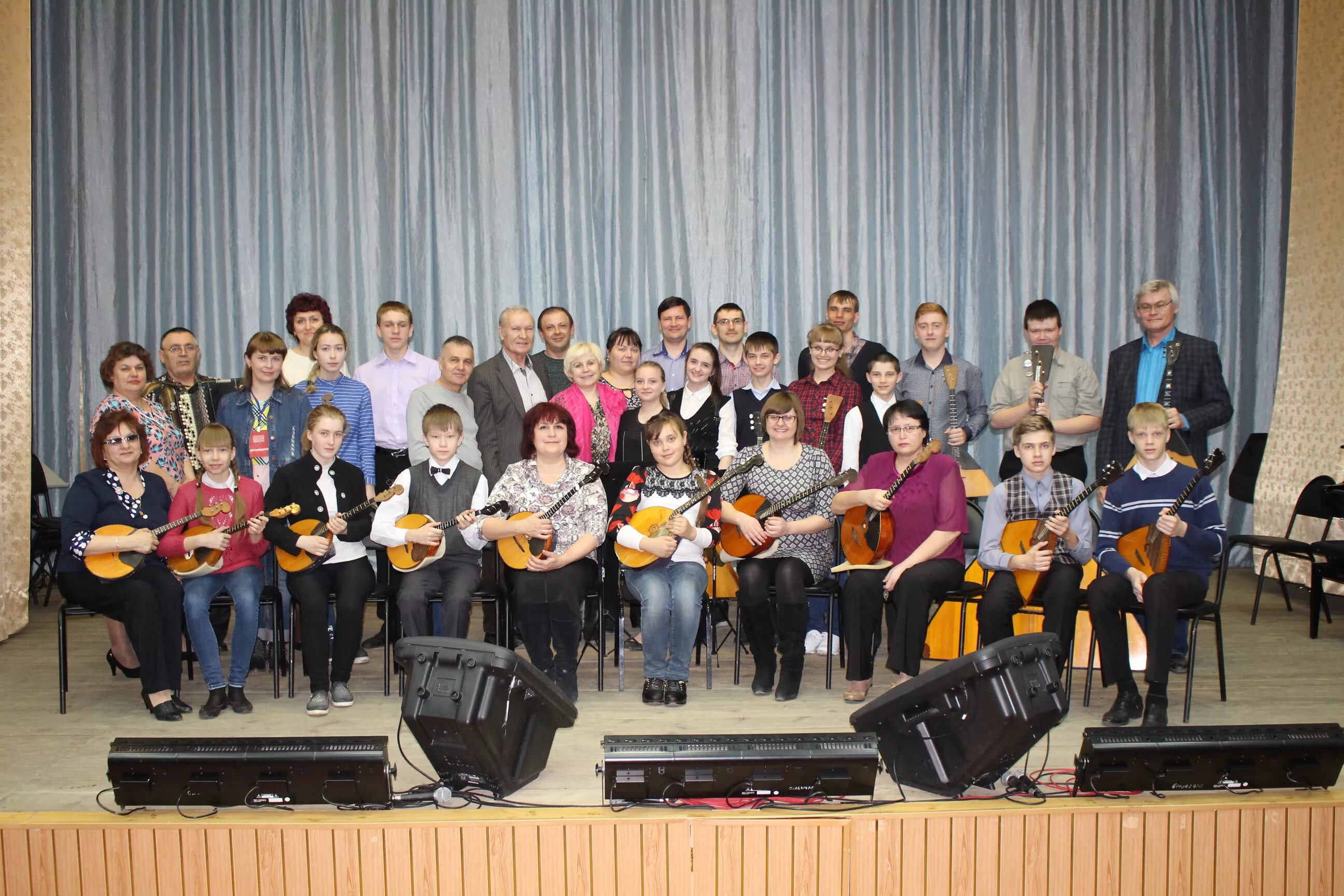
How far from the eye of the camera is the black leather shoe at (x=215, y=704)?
3.68 meters

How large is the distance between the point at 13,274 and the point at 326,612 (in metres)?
2.34

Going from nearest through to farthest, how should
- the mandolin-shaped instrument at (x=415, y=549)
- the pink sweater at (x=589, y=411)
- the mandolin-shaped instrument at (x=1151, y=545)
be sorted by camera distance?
the mandolin-shaped instrument at (x=1151, y=545), the mandolin-shaped instrument at (x=415, y=549), the pink sweater at (x=589, y=411)

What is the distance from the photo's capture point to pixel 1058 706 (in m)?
2.62

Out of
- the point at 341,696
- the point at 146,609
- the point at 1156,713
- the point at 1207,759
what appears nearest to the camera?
the point at 1207,759

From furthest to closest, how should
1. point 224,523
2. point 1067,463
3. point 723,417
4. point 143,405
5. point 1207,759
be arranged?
point 1067,463 < point 723,417 < point 143,405 < point 224,523 < point 1207,759

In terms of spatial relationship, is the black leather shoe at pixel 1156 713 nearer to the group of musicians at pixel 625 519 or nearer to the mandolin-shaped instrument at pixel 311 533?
the group of musicians at pixel 625 519

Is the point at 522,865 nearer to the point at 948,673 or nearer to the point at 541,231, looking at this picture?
the point at 948,673

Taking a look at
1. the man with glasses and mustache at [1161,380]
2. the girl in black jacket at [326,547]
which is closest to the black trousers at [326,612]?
the girl in black jacket at [326,547]

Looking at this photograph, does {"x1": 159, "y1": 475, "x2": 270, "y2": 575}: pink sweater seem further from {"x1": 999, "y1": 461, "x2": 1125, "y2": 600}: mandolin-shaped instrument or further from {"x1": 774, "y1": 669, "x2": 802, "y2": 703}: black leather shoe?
{"x1": 999, "y1": 461, "x2": 1125, "y2": 600}: mandolin-shaped instrument

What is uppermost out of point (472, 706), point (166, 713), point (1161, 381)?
point (1161, 381)

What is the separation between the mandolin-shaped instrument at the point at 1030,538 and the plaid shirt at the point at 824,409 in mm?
827

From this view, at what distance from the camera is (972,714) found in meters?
2.60

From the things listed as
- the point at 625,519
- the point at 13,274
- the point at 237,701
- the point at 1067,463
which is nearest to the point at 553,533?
the point at 625,519

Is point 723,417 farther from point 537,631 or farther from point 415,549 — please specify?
point 415,549
